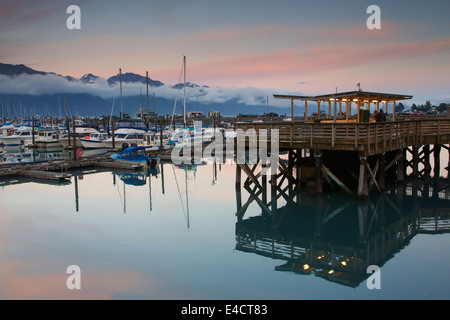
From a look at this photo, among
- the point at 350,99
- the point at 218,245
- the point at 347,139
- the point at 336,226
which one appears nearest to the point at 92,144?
the point at 350,99

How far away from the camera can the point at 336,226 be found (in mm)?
18438

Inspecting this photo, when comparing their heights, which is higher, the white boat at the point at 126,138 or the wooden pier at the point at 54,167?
the white boat at the point at 126,138

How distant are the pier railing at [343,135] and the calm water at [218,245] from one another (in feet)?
10.9

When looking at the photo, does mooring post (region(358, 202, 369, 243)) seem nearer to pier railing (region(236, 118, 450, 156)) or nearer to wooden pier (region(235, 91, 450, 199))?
wooden pier (region(235, 91, 450, 199))

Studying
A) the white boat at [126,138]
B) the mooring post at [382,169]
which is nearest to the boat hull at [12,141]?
the white boat at [126,138]

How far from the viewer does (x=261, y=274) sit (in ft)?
42.6

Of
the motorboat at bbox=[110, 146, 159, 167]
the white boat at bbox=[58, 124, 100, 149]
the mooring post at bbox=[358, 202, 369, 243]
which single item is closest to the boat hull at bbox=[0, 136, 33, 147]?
the white boat at bbox=[58, 124, 100, 149]

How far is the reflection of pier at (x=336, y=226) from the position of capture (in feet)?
46.9

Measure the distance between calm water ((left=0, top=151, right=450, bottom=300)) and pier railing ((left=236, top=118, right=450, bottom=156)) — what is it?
3.32 metres

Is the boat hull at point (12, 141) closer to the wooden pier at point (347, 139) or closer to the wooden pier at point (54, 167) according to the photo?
the wooden pier at point (54, 167)

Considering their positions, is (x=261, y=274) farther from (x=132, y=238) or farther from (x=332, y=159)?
(x=332, y=159)

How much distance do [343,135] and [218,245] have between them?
9535mm

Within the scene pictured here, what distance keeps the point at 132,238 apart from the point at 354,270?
913 centimetres
